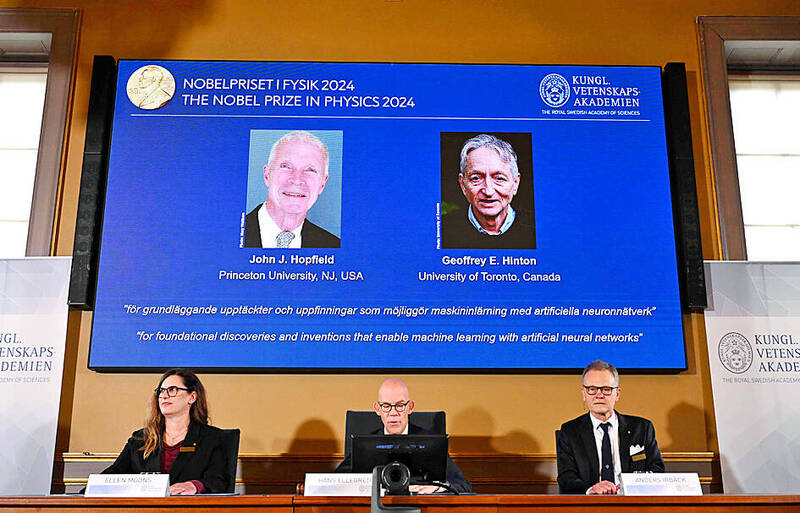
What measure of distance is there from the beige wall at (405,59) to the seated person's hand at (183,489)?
97 centimetres

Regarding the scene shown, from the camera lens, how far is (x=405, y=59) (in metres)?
5.07

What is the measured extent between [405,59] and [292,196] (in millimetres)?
1149

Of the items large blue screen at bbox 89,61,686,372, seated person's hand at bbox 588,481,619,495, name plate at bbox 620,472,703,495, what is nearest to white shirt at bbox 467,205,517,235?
large blue screen at bbox 89,61,686,372

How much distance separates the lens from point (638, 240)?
4648 mm

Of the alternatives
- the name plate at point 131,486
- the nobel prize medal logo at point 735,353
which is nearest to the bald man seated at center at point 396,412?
the name plate at point 131,486

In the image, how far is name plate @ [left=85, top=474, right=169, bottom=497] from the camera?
2.76 metres

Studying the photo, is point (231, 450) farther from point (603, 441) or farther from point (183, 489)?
point (603, 441)

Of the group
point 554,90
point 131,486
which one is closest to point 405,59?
point 554,90

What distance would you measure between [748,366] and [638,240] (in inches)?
35.0

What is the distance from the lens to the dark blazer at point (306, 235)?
4.60 metres

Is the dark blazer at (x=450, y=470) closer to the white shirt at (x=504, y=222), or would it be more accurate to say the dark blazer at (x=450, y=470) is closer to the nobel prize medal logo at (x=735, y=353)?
the white shirt at (x=504, y=222)

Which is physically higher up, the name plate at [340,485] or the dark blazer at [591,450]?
the dark blazer at [591,450]

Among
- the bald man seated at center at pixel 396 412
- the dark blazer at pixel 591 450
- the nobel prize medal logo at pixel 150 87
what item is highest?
the nobel prize medal logo at pixel 150 87

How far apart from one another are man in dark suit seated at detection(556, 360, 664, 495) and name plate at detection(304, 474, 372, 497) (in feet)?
4.17
